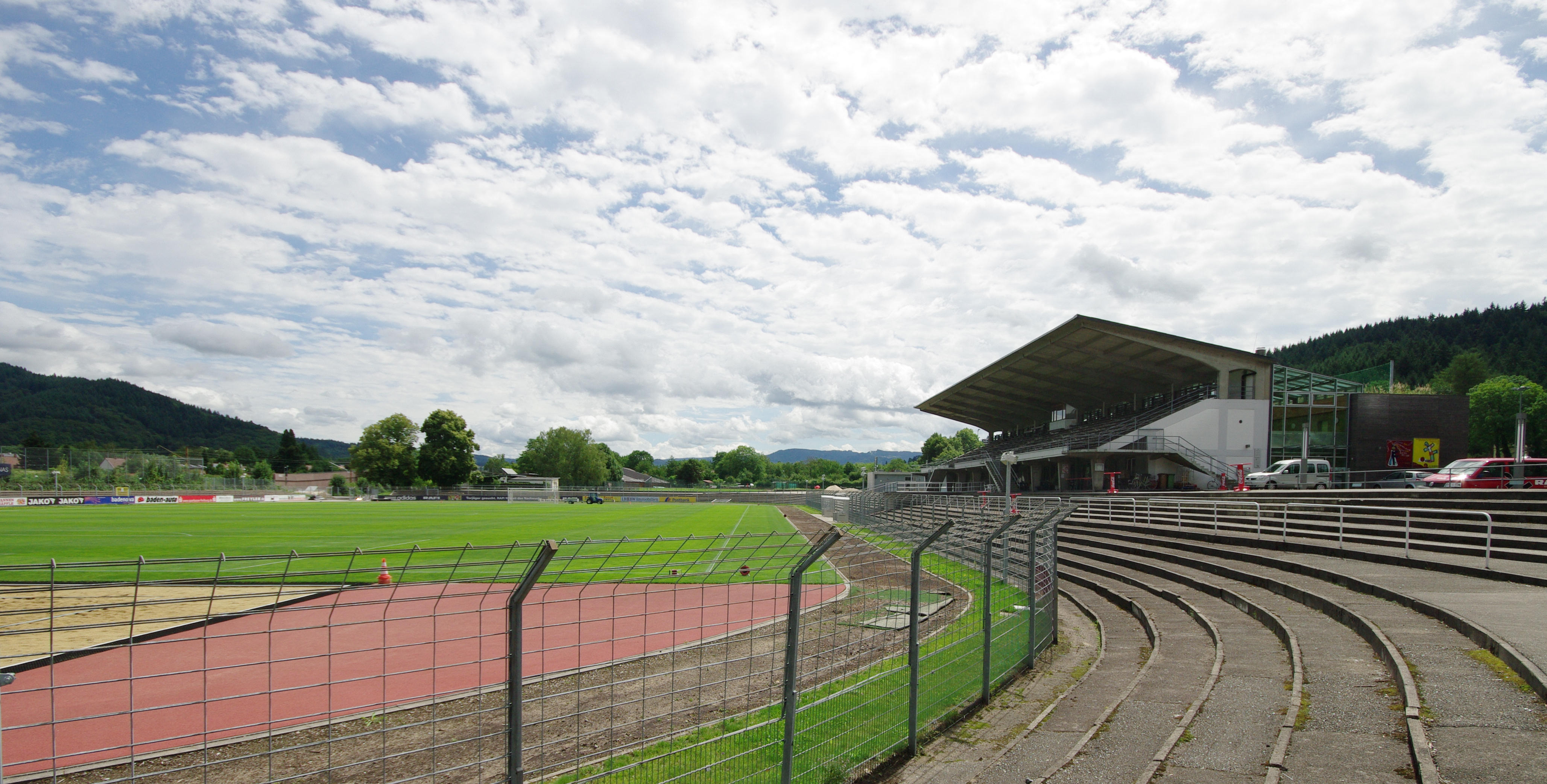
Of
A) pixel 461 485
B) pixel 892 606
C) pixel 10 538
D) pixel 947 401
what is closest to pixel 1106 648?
pixel 892 606

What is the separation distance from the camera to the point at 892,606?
24.8ft

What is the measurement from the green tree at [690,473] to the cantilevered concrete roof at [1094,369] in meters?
110

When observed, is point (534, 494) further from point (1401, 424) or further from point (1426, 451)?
point (1426, 451)

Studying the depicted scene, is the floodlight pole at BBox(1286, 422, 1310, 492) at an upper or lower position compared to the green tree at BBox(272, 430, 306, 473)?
upper

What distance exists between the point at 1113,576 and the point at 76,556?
24327 mm

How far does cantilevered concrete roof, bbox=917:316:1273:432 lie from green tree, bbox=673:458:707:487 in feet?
359

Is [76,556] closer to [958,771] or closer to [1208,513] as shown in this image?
[958,771]

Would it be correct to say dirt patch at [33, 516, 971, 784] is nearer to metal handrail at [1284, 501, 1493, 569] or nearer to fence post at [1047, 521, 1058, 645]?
fence post at [1047, 521, 1058, 645]

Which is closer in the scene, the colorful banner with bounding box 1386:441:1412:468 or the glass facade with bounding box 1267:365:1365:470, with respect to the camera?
the colorful banner with bounding box 1386:441:1412:468

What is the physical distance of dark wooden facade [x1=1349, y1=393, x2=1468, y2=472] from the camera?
41.7 m

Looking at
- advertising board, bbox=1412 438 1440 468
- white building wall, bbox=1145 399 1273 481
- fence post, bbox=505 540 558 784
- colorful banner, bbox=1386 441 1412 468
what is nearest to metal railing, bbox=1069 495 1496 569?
fence post, bbox=505 540 558 784

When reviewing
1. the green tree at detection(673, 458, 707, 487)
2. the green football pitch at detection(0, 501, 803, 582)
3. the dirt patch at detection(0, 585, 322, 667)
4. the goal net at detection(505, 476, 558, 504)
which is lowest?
the green tree at detection(673, 458, 707, 487)

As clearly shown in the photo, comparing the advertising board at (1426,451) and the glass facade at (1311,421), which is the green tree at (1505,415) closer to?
the advertising board at (1426,451)

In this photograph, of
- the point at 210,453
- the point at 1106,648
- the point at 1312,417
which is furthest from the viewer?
the point at 210,453
